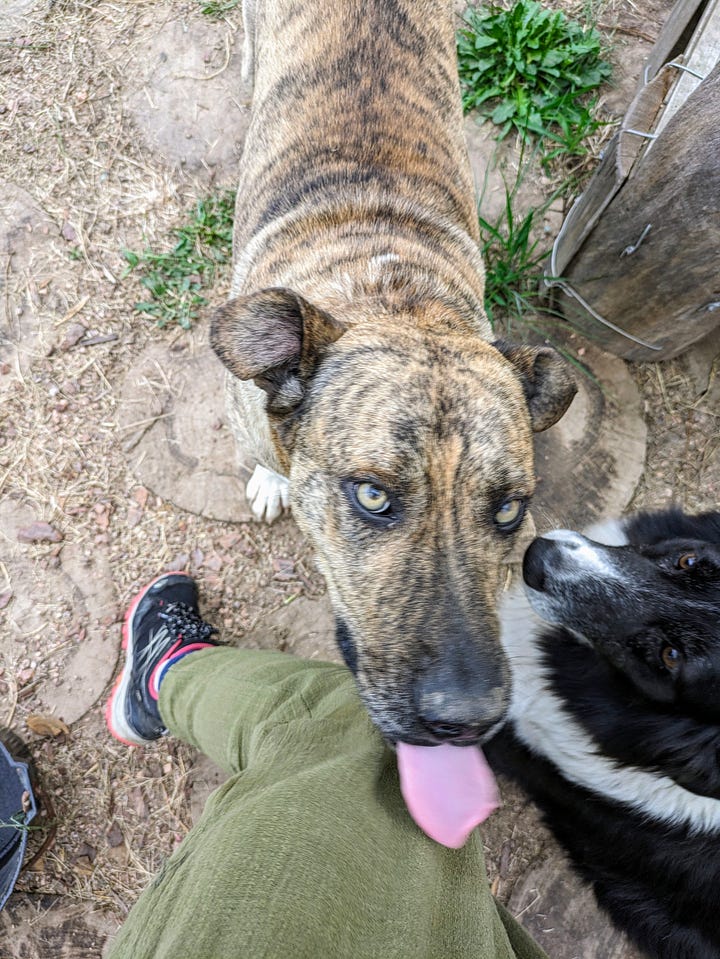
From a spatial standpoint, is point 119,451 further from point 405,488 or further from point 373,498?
point 405,488

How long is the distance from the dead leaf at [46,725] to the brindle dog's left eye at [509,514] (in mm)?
2736

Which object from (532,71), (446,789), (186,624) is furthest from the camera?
(532,71)

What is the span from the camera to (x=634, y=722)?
2.33 meters

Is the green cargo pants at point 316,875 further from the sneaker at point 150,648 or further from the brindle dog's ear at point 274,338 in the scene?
the sneaker at point 150,648

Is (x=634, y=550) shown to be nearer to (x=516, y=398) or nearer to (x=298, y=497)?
(x=516, y=398)

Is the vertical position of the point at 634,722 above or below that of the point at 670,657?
below

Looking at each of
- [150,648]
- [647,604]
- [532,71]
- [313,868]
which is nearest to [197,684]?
[150,648]

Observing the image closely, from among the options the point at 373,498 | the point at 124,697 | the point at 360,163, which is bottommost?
the point at 124,697

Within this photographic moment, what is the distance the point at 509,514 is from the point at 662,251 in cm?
198

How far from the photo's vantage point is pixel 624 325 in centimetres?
369

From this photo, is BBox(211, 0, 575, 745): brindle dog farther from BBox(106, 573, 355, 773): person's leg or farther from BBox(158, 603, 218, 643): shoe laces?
BBox(158, 603, 218, 643): shoe laces

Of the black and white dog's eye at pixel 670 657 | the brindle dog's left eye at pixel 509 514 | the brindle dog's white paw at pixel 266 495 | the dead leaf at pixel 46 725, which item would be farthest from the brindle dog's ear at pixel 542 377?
the dead leaf at pixel 46 725

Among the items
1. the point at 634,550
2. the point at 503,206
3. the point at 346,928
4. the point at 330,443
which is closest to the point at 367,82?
the point at 503,206

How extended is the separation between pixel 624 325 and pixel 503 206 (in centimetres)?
125
